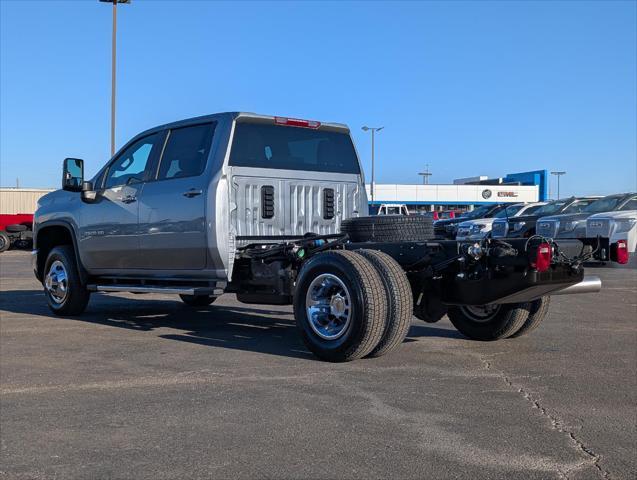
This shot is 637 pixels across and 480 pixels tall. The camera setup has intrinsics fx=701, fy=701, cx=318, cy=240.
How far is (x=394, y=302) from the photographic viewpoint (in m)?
5.51

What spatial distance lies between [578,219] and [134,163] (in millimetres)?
12049

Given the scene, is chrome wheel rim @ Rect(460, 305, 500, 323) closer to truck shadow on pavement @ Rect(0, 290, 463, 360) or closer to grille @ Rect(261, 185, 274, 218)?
truck shadow on pavement @ Rect(0, 290, 463, 360)

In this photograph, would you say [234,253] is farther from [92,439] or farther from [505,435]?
[505,435]

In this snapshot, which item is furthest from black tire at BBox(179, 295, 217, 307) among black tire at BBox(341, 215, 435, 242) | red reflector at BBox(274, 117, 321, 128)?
black tire at BBox(341, 215, 435, 242)

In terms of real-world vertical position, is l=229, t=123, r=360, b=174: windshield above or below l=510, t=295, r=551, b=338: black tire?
A: above

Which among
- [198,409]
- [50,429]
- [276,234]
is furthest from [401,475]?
[276,234]

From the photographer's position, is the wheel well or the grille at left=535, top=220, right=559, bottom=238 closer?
the wheel well

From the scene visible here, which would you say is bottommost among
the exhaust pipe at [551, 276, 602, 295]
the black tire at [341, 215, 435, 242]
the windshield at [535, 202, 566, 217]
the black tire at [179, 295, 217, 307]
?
the black tire at [179, 295, 217, 307]

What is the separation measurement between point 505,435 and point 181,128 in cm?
498

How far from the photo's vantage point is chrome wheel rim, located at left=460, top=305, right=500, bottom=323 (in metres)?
6.77

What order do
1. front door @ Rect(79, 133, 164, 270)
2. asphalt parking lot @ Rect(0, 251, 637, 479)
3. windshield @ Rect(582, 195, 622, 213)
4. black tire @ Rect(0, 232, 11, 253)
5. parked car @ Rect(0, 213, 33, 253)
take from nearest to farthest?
asphalt parking lot @ Rect(0, 251, 637, 479) < front door @ Rect(79, 133, 164, 270) < windshield @ Rect(582, 195, 622, 213) < black tire @ Rect(0, 232, 11, 253) < parked car @ Rect(0, 213, 33, 253)

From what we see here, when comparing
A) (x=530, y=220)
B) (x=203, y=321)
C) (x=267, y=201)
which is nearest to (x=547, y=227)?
(x=530, y=220)

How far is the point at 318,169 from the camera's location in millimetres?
7949

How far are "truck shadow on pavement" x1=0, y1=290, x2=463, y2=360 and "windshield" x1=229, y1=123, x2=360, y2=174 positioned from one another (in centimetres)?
179
